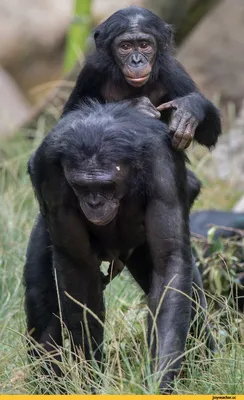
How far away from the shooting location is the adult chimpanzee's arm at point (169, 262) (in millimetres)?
4875

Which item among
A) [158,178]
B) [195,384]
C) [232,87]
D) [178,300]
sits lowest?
[232,87]

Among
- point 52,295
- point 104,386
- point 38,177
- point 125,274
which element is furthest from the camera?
point 125,274

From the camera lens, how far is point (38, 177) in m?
5.20

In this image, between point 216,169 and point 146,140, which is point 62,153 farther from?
point 216,169

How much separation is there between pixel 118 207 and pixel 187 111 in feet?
2.24

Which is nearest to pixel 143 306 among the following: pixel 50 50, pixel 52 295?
pixel 52 295

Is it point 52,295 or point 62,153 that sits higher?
point 62,153

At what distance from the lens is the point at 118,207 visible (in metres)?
5.10

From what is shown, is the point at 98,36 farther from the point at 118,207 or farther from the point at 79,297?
the point at 79,297

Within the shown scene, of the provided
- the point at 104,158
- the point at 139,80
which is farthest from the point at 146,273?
the point at 139,80

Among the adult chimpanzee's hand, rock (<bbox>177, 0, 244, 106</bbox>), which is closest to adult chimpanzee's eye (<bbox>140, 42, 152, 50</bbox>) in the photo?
the adult chimpanzee's hand

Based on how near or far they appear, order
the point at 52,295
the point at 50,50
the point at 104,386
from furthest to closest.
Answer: the point at 50,50
the point at 52,295
the point at 104,386

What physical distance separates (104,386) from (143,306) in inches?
73.9

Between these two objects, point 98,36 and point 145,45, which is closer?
point 145,45
